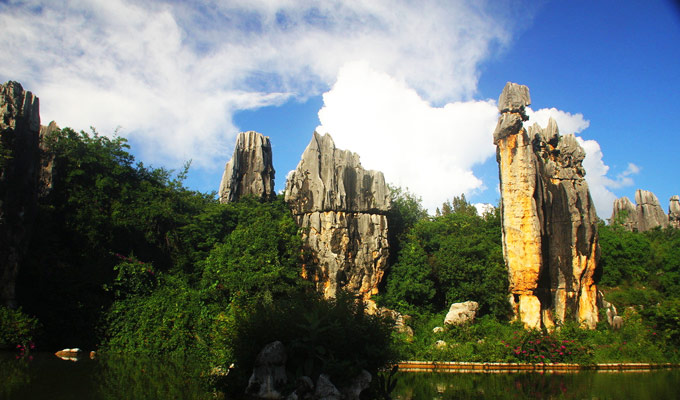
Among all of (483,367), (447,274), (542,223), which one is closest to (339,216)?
(447,274)

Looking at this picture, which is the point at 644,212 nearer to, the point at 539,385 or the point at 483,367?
the point at 483,367

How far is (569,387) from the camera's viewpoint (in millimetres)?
10891

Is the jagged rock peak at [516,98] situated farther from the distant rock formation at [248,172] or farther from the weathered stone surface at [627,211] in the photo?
the weathered stone surface at [627,211]

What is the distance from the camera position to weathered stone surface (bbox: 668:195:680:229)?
41875 millimetres

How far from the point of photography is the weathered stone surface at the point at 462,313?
16.8 m

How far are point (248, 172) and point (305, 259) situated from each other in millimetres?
5870

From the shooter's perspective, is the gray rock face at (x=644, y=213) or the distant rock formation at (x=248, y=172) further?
the gray rock face at (x=644, y=213)

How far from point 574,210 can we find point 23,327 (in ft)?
64.0

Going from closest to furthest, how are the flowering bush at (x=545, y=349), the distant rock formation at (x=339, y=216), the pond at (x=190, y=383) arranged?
the pond at (x=190, y=383) → the flowering bush at (x=545, y=349) → the distant rock formation at (x=339, y=216)

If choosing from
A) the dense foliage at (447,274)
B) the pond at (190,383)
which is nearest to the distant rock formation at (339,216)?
the dense foliage at (447,274)

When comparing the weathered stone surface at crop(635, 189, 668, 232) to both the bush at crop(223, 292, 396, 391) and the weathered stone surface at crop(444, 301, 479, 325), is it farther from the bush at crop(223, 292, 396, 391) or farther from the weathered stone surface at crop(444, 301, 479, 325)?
the bush at crop(223, 292, 396, 391)

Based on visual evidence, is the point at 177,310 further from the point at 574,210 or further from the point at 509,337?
the point at 574,210

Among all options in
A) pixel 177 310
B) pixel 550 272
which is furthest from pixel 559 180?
pixel 177 310

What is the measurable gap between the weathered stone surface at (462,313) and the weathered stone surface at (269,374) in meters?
11.1
